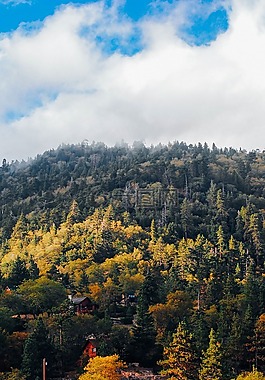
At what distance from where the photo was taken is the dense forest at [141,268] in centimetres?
3956

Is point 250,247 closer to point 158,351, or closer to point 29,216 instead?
point 158,351

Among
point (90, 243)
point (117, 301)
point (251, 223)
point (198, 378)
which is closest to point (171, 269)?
point (117, 301)

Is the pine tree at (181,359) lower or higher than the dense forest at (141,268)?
lower

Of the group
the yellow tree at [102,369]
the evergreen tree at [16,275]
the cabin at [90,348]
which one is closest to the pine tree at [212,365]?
the yellow tree at [102,369]

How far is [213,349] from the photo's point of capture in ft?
113

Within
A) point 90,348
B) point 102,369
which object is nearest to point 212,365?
point 102,369

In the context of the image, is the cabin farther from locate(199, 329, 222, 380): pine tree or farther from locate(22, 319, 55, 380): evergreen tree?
locate(199, 329, 222, 380): pine tree

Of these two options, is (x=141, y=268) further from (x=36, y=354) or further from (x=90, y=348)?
(x=36, y=354)

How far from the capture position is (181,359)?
3609 centimetres

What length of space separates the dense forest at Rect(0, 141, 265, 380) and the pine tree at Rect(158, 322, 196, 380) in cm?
9

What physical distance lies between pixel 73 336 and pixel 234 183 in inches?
2941

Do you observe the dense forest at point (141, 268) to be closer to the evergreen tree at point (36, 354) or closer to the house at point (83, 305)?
the evergreen tree at point (36, 354)

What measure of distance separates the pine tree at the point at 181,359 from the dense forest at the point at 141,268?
0.09 m

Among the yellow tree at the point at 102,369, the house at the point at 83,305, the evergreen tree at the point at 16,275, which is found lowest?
the yellow tree at the point at 102,369
